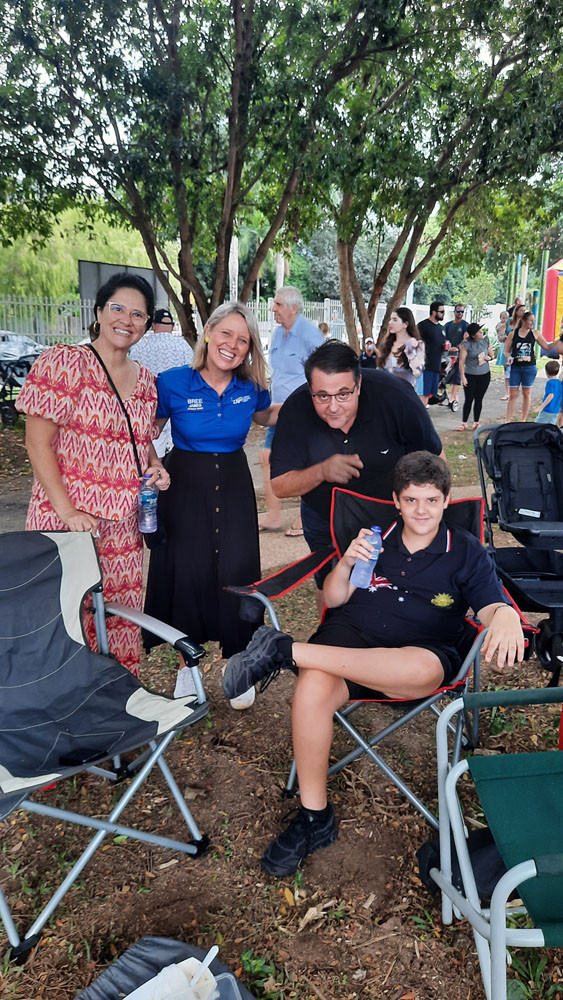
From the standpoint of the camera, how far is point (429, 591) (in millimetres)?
2391

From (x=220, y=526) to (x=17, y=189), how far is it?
6.56 metres

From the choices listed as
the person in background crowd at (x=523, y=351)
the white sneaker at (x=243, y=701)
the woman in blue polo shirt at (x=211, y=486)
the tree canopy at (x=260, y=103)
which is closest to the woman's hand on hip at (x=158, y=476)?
→ the woman in blue polo shirt at (x=211, y=486)

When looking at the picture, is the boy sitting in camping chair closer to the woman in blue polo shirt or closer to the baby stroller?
the woman in blue polo shirt

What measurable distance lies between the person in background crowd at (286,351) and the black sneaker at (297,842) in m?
3.24

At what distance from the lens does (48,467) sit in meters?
2.40

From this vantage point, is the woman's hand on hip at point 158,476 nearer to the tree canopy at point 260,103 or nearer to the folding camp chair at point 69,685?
the folding camp chair at point 69,685

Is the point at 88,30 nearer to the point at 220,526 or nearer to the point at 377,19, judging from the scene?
the point at 377,19

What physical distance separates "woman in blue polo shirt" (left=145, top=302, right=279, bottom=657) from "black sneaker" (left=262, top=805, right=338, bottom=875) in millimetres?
864

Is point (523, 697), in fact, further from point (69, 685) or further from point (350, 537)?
point (69, 685)

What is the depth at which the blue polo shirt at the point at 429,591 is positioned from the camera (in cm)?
237

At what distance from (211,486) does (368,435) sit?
66cm

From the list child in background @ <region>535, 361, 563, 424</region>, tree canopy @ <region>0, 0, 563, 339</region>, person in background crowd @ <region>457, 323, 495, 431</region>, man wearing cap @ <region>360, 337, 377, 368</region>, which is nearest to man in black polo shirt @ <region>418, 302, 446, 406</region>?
person in background crowd @ <region>457, 323, 495, 431</region>

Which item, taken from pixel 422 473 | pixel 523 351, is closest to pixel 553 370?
pixel 523 351

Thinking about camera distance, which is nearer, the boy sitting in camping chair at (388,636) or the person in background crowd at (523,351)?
the boy sitting in camping chair at (388,636)
